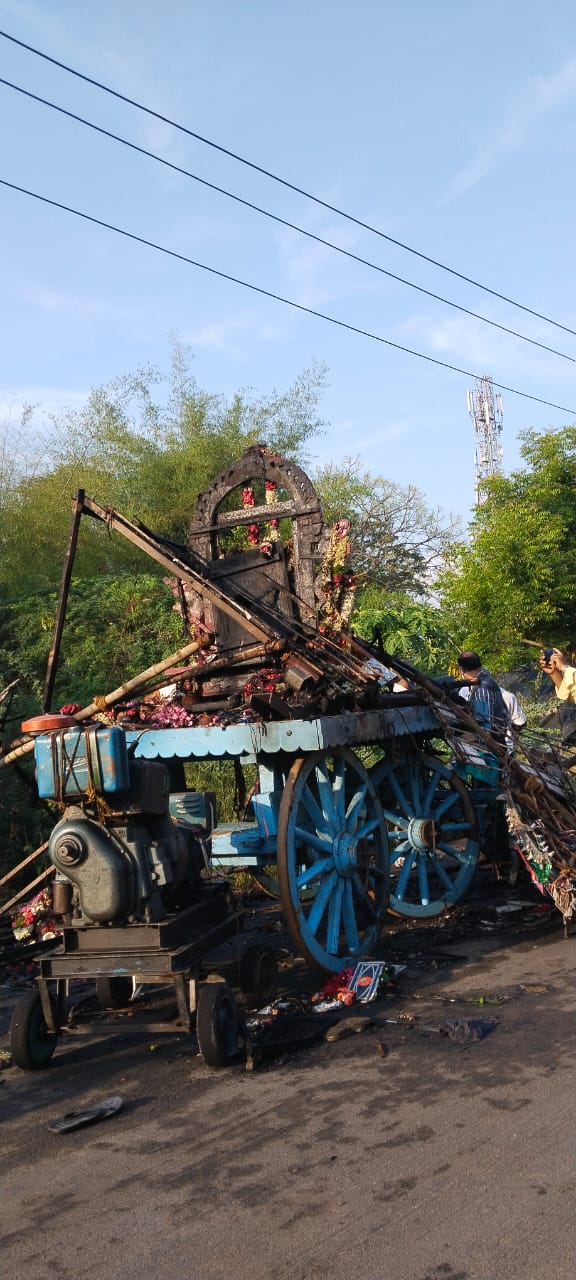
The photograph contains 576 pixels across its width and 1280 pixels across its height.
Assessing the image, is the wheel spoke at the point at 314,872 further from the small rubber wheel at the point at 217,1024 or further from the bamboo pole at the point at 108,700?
the bamboo pole at the point at 108,700

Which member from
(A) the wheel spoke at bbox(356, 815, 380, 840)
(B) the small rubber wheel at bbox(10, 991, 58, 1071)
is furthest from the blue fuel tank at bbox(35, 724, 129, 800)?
(A) the wheel spoke at bbox(356, 815, 380, 840)

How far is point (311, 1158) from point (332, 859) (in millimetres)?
2772

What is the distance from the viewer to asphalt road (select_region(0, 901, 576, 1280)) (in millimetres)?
3523

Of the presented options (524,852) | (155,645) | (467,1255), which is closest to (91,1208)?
(467,1255)

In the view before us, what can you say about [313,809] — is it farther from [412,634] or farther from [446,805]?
[412,634]

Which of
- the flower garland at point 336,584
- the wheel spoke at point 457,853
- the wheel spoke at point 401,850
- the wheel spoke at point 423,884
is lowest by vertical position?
the wheel spoke at point 423,884

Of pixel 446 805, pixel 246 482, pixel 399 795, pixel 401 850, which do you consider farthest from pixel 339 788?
pixel 246 482

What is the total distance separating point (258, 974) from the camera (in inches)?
246

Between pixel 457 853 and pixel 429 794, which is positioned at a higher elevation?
pixel 429 794

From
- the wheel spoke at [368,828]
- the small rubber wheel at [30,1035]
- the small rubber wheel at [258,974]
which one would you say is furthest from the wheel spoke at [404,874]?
the small rubber wheel at [30,1035]

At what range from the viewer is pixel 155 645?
15422 millimetres

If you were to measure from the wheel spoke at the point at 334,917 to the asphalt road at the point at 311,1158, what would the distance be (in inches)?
26.5

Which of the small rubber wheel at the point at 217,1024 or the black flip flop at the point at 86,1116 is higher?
the small rubber wheel at the point at 217,1024

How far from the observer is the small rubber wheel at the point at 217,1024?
5.32 metres
